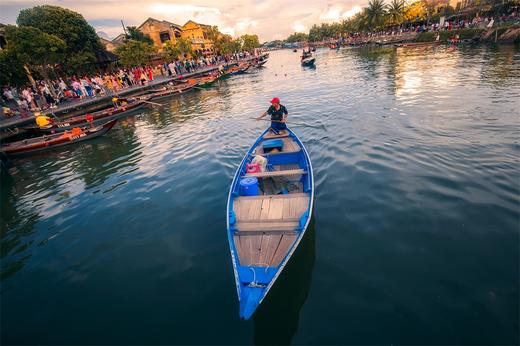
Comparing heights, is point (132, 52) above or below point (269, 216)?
above

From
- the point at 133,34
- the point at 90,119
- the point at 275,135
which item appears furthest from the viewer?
the point at 133,34

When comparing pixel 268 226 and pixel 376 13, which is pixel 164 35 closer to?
pixel 376 13

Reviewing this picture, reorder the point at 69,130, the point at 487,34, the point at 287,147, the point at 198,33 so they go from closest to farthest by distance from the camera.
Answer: the point at 287,147, the point at 69,130, the point at 487,34, the point at 198,33

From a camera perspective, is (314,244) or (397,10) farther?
(397,10)

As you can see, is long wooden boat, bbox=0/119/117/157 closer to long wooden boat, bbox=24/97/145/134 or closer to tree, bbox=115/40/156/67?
long wooden boat, bbox=24/97/145/134

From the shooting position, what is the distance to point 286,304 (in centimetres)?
541

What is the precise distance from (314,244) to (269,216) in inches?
58.4

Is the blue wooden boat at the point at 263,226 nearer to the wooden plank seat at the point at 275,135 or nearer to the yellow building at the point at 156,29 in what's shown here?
the wooden plank seat at the point at 275,135

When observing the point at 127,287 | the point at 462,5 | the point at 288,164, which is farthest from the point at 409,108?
the point at 462,5

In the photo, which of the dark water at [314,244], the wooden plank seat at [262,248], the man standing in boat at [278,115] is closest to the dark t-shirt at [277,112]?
the man standing in boat at [278,115]

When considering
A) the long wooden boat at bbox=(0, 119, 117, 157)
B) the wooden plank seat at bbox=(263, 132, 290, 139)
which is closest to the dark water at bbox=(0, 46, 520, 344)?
the wooden plank seat at bbox=(263, 132, 290, 139)

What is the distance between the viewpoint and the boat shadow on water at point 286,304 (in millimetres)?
4891

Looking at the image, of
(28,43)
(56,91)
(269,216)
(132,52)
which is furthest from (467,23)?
(56,91)

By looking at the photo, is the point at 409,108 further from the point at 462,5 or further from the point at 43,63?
the point at 462,5
